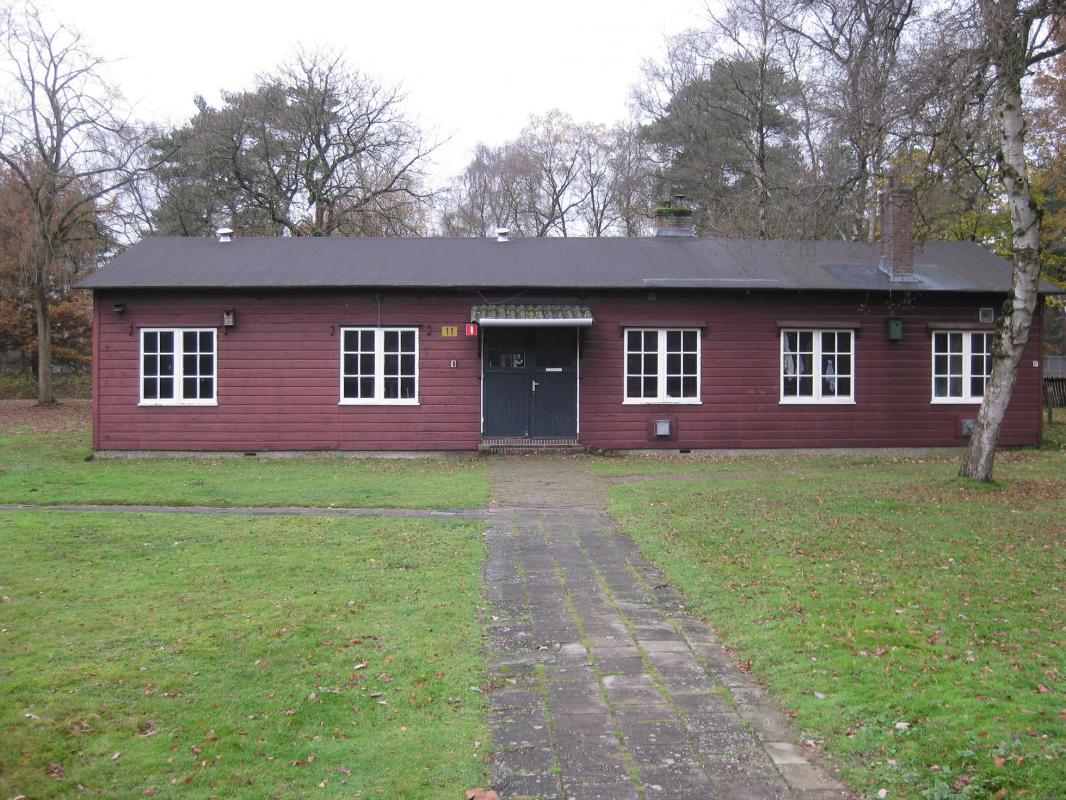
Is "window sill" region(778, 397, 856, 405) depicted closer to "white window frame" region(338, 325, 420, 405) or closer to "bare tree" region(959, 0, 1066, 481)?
"bare tree" region(959, 0, 1066, 481)

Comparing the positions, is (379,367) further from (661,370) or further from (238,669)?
(238,669)

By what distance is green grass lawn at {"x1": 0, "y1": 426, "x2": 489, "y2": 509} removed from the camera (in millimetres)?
11773

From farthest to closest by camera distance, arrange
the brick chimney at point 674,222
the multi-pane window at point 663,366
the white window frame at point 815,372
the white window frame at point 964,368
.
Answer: the brick chimney at point 674,222 < the white window frame at point 964,368 < the white window frame at point 815,372 < the multi-pane window at point 663,366

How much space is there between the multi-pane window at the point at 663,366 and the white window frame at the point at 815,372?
1.79m

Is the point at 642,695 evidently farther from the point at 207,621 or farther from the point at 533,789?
the point at 207,621

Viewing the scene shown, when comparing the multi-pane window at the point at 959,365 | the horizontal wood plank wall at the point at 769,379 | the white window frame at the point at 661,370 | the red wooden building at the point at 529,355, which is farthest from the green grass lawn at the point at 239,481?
the multi-pane window at the point at 959,365

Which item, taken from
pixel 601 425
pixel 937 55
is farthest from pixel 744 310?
pixel 937 55

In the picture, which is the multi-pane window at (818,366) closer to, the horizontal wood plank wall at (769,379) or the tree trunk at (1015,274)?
the horizontal wood plank wall at (769,379)

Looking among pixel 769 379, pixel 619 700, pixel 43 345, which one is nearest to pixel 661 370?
pixel 769 379

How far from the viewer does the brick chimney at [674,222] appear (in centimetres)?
2072

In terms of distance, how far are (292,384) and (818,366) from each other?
1087 cm

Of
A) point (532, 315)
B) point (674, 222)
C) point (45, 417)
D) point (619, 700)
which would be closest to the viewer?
point (619, 700)

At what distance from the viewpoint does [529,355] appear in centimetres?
1764

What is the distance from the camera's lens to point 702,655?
556 cm
